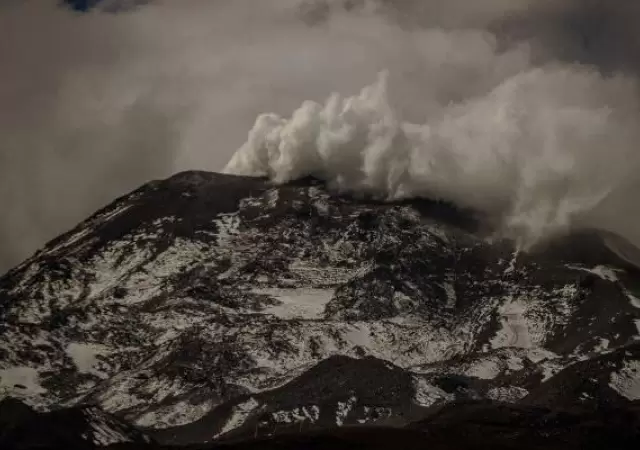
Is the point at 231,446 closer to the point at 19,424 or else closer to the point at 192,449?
the point at 192,449

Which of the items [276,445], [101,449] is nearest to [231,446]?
[276,445]

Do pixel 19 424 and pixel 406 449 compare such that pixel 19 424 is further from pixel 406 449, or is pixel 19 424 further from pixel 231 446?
pixel 406 449

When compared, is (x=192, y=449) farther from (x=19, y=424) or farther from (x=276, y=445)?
(x=19, y=424)

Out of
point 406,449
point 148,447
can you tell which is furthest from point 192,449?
point 406,449

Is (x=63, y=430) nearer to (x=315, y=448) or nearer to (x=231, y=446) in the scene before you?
(x=231, y=446)

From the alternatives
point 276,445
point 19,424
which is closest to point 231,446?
point 276,445

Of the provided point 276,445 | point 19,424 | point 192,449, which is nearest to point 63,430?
point 19,424
